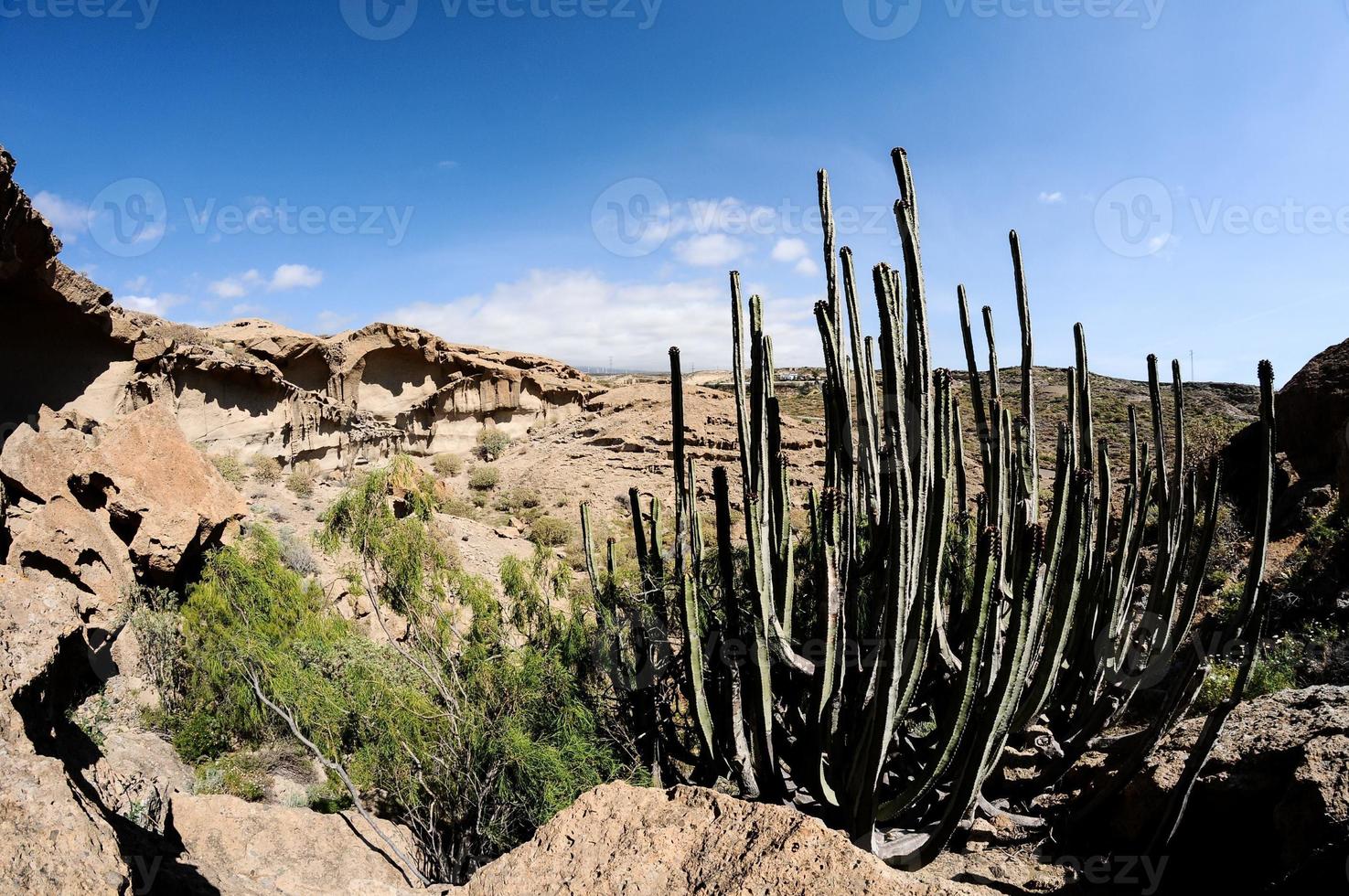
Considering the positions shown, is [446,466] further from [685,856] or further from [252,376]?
[685,856]

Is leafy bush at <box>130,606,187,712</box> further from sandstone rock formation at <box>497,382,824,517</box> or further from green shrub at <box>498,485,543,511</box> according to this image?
green shrub at <box>498,485,543,511</box>

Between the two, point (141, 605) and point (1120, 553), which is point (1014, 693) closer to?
point (1120, 553)

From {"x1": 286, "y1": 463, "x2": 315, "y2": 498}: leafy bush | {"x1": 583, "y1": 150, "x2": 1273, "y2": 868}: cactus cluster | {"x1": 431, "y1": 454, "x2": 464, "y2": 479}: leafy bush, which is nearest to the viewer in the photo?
{"x1": 583, "y1": 150, "x2": 1273, "y2": 868}: cactus cluster

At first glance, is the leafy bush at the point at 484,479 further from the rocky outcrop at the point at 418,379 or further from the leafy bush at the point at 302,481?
the leafy bush at the point at 302,481

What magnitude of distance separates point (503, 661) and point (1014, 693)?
4.25 metres

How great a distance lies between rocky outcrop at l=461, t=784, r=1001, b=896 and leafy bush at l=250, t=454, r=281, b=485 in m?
19.5

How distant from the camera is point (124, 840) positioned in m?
2.78

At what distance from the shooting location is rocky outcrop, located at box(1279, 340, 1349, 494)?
10.9 metres

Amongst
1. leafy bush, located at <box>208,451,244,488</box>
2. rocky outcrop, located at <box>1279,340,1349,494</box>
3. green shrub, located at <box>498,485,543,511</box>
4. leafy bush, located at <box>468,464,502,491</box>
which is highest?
rocky outcrop, located at <box>1279,340,1349,494</box>

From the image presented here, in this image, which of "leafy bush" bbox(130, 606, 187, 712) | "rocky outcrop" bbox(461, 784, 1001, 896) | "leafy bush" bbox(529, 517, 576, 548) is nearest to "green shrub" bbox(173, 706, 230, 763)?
"leafy bush" bbox(130, 606, 187, 712)

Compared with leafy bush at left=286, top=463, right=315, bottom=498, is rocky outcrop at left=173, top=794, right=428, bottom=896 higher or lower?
lower

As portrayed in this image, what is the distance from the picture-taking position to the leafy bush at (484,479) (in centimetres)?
2297


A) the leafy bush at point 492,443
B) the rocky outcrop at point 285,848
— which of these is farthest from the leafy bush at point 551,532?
the rocky outcrop at point 285,848

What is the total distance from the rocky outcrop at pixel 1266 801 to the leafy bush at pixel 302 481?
19003mm
